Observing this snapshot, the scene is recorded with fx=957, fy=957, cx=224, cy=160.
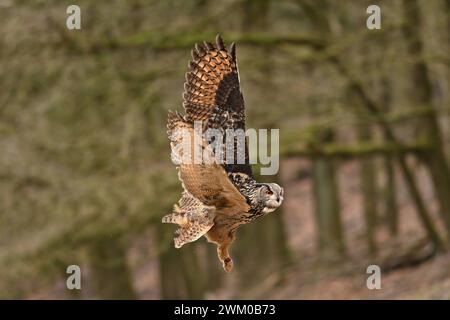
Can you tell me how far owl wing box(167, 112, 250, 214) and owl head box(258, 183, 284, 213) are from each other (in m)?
0.13

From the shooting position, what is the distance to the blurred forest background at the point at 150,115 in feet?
41.8

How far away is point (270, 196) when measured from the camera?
18.6 ft

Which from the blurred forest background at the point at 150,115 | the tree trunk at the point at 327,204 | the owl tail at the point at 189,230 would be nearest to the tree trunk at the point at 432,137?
the blurred forest background at the point at 150,115

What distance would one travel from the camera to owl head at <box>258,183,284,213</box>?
5.64 meters

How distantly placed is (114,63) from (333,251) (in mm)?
6795

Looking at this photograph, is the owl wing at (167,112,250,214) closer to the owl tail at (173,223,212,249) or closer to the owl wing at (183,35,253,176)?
the owl tail at (173,223,212,249)

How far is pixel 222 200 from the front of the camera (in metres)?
5.64

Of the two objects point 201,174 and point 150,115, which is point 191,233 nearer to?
point 201,174

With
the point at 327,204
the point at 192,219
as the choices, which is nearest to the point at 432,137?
the point at 327,204

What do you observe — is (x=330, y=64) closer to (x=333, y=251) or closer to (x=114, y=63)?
(x=114, y=63)

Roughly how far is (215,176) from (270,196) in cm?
46

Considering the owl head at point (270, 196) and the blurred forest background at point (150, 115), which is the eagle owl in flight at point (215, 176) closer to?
the owl head at point (270, 196)

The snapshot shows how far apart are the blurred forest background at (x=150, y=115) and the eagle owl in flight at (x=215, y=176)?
543 centimetres

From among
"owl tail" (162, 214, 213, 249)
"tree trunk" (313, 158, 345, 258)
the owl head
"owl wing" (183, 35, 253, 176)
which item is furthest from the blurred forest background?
"owl tail" (162, 214, 213, 249)
